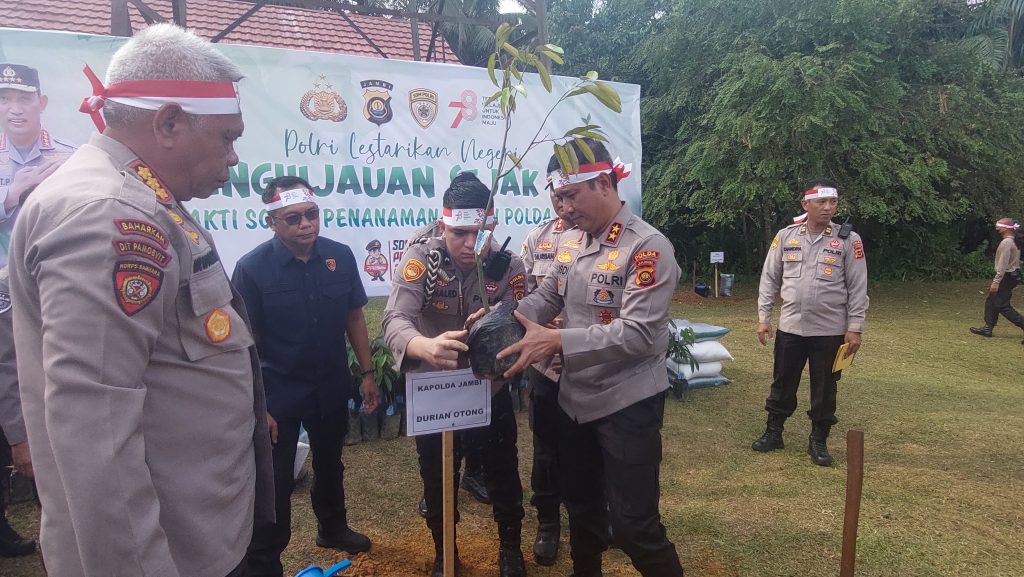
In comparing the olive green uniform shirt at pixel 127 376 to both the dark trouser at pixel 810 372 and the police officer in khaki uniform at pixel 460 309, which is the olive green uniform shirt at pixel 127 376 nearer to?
the police officer in khaki uniform at pixel 460 309

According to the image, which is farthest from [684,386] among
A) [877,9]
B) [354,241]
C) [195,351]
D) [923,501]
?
[877,9]

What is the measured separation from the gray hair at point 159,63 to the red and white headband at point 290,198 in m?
1.54

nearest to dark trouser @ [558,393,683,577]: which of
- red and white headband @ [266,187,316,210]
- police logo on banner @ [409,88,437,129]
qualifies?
red and white headband @ [266,187,316,210]

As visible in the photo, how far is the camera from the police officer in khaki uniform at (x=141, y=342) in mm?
1054

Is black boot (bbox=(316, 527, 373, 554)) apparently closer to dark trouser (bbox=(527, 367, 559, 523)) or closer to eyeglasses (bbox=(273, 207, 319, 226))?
dark trouser (bbox=(527, 367, 559, 523))

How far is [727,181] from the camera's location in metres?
12.2

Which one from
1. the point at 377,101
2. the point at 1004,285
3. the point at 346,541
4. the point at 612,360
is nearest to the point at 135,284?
the point at 612,360

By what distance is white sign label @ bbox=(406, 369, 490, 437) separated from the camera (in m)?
2.16

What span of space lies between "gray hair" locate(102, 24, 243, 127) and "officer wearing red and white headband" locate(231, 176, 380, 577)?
5.14 ft

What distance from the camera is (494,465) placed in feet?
9.39

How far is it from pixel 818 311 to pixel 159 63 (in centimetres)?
436

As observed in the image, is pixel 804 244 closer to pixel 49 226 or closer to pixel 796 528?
pixel 796 528

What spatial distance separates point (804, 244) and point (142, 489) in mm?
4629

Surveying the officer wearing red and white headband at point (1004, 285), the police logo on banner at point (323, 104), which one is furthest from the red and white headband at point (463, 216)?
the officer wearing red and white headband at point (1004, 285)
